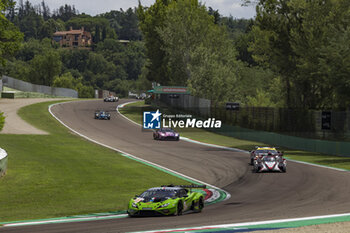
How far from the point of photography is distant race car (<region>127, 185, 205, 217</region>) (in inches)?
732

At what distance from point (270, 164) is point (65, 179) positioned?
1220cm

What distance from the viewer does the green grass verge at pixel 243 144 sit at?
135 ft

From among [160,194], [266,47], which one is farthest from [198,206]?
[266,47]

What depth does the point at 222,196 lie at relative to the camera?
25328 mm

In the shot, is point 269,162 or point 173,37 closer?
point 269,162

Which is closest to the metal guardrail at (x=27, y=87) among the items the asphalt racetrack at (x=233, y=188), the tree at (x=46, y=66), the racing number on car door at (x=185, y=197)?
the tree at (x=46, y=66)

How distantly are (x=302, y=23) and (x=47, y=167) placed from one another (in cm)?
3561

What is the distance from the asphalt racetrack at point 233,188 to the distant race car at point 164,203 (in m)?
0.35

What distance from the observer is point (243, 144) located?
2280 inches

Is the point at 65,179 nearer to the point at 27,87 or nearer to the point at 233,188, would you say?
the point at 233,188

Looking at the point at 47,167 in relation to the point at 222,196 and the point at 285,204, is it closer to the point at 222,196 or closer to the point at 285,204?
the point at 222,196

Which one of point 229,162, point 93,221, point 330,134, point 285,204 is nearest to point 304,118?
point 330,134

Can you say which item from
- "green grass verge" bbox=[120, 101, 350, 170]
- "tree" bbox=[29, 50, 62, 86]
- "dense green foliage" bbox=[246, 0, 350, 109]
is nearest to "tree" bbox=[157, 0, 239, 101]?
"green grass verge" bbox=[120, 101, 350, 170]

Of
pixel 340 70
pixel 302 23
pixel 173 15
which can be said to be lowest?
pixel 340 70
